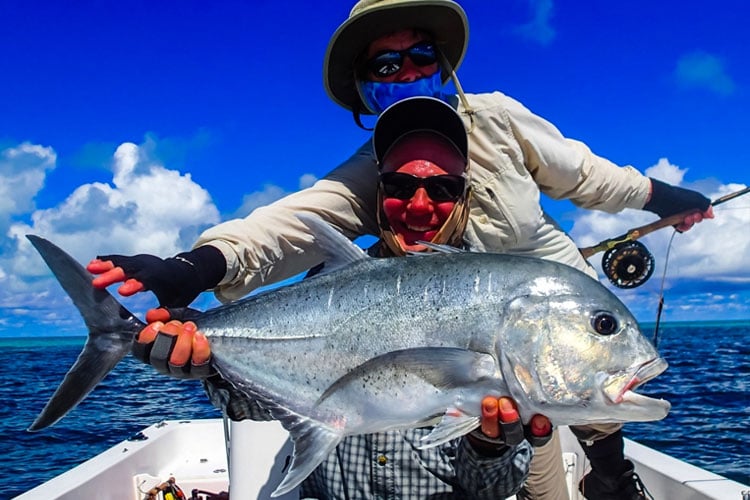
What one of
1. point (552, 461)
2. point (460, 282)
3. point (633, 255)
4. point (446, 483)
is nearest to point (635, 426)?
point (633, 255)

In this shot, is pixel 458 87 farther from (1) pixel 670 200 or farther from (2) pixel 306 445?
(2) pixel 306 445

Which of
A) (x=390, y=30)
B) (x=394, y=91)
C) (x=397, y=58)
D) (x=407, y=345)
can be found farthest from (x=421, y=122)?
(x=407, y=345)

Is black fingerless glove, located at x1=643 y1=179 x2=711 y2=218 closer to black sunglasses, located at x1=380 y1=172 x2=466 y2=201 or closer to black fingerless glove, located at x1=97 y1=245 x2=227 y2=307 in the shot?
black sunglasses, located at x1=380 y1=172 x2=466 y2=201

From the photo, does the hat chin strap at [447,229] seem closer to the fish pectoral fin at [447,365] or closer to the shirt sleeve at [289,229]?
the shirt sleeve at [289,229]

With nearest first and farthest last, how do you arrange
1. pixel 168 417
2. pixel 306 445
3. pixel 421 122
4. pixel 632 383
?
pixel 632 383, pixel 306 445, pixel 421 122, pixel 168 417

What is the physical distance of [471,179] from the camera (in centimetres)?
326

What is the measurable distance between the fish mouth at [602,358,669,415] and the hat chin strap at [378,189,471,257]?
1089mm

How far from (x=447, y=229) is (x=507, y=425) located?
1.07 meters

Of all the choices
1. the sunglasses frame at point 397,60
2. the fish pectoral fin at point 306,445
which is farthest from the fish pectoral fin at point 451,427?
the sunglasses frame at point 397,60

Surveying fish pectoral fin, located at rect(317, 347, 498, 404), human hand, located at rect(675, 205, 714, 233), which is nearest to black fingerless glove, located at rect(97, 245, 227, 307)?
fish pectoral fin, located at rect(317, 347, 498, 404)

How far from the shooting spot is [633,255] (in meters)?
5.10

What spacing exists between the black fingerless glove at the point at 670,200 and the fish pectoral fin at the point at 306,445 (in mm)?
2731

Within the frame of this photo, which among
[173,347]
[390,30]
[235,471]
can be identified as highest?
[390,30]

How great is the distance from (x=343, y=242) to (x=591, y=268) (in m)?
2.23
